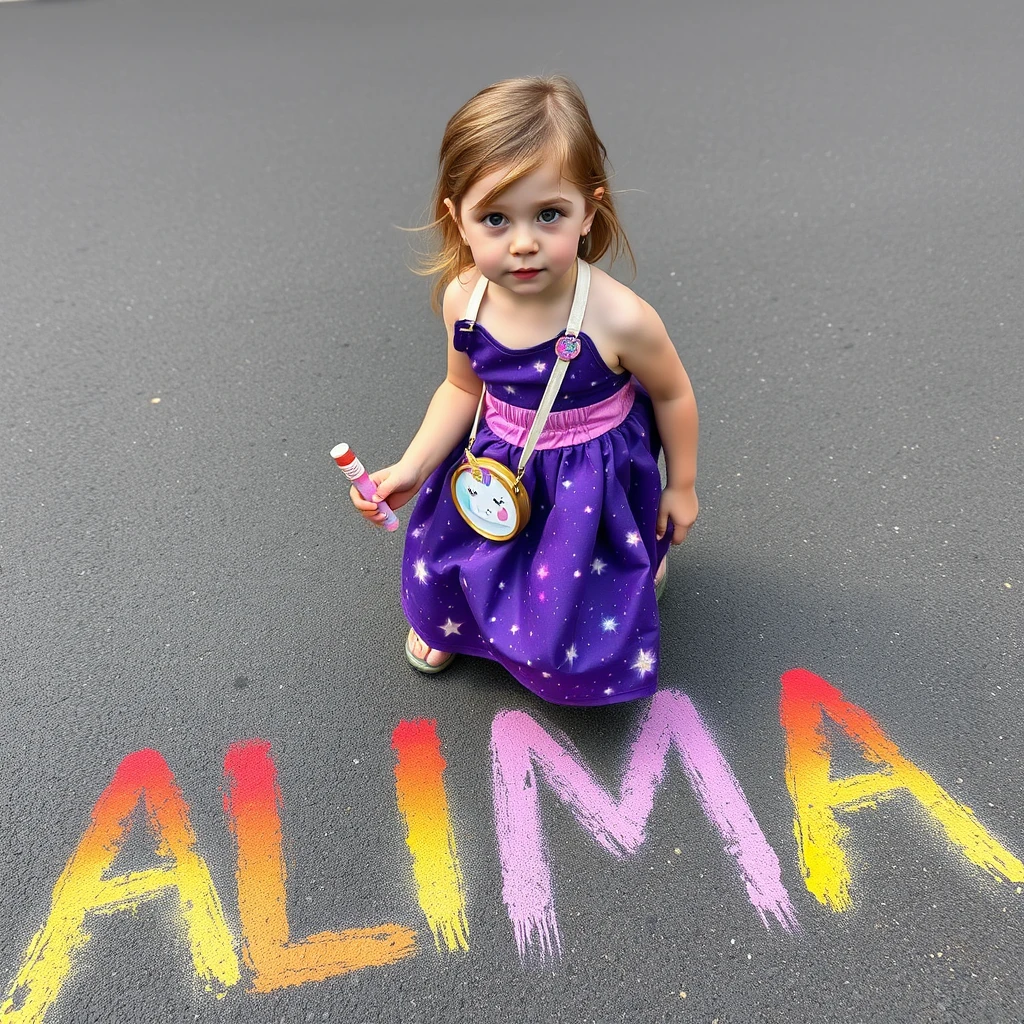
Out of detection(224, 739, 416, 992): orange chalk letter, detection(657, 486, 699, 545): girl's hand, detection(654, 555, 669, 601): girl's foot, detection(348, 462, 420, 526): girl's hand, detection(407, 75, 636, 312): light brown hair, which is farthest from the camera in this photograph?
detection(654, 555, 669, 601): girl's foot

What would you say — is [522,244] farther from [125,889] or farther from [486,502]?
[125,889]

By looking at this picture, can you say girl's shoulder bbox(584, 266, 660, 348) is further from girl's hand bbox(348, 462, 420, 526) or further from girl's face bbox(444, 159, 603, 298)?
girl's hand bbox(348, 462, 420, 526)

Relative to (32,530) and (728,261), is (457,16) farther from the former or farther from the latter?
(32,530)

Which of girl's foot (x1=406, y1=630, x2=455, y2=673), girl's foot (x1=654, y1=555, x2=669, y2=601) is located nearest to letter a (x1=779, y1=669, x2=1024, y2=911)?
girl's foot (x1=654, y1=555, x2=669, y2=601)

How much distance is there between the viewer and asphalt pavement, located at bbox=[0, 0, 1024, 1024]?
1535mm

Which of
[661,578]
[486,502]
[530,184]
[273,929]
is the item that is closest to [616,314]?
[530,184]

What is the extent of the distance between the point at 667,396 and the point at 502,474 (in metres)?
0.34

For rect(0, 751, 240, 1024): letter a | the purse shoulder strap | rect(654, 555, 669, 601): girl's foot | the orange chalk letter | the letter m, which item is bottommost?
rect(0, 751, 240, 1024): letter a

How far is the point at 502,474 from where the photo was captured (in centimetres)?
160

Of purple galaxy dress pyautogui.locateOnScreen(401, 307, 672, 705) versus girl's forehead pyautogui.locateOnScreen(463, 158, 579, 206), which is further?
purple galaxy dress pyautogui.locateOnScreen(401, 307, 672, 705)

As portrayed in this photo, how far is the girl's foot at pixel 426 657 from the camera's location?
6.40ft

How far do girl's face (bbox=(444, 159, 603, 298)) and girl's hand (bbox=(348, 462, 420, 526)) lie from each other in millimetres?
472

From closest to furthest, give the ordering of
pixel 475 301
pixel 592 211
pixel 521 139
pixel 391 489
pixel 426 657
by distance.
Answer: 1. pixel 521 139
2. pixel 592 211
3. pixel 475 301
4. pixel 391 489
5. pixel 426 657

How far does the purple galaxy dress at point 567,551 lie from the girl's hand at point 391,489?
72mm
